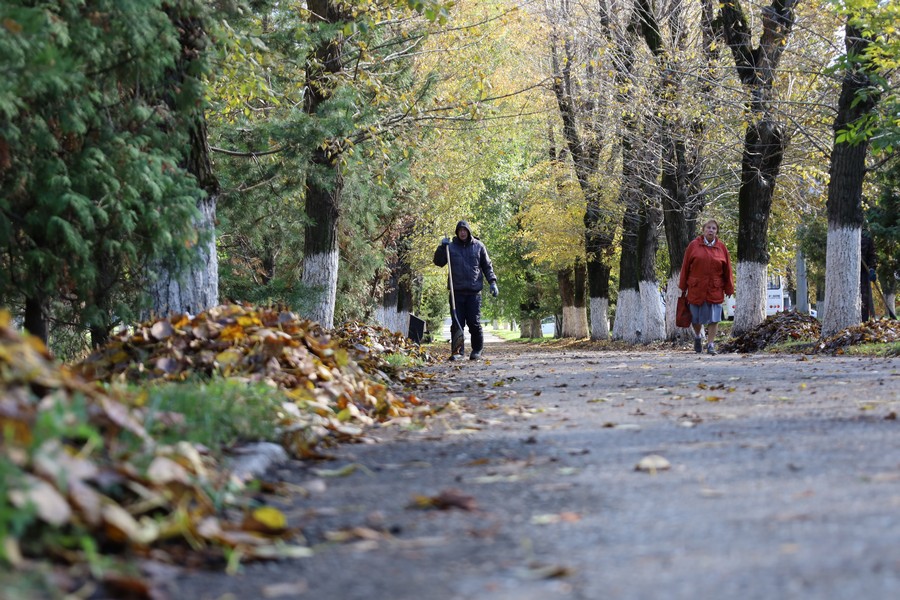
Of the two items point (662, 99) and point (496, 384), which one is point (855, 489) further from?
point (662, 99)

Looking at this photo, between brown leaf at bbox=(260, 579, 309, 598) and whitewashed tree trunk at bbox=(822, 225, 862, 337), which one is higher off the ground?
whitewashed tree trunk at bbox=(822, 225, 862, 337)

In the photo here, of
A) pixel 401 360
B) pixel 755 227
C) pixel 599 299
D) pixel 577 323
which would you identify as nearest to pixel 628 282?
pixel 599 299

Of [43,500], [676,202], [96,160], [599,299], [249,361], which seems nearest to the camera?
[43,500]

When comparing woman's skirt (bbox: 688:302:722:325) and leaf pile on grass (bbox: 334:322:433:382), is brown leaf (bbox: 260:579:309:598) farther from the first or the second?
woman's skirt (bbox: 688:302:722:325)

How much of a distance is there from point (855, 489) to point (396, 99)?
1309cm

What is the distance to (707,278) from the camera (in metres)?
17.1

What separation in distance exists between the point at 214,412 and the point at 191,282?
4.19 m

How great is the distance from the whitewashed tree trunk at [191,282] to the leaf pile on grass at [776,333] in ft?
41.7

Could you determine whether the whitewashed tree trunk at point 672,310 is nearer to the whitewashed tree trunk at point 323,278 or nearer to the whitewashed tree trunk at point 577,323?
the whitewashed tree trunk at point 323,278

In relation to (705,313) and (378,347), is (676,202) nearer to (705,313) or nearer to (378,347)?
(705,313)

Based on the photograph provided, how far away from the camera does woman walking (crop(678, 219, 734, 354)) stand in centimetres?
1708

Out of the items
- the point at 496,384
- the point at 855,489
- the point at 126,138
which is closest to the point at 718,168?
the point at 496,384

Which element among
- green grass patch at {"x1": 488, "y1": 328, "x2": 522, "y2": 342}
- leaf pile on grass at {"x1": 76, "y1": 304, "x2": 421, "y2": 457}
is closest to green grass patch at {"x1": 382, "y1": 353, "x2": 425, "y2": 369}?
leaf pile on grass at {"x1": 76, "y1": 304, "x2": 421, "y2": 457}

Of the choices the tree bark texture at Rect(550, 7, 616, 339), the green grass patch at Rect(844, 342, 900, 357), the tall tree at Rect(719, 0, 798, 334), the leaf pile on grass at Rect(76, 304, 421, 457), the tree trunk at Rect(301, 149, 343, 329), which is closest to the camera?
the leaf pile on grass at Rect(76, 304, 421, 457)
